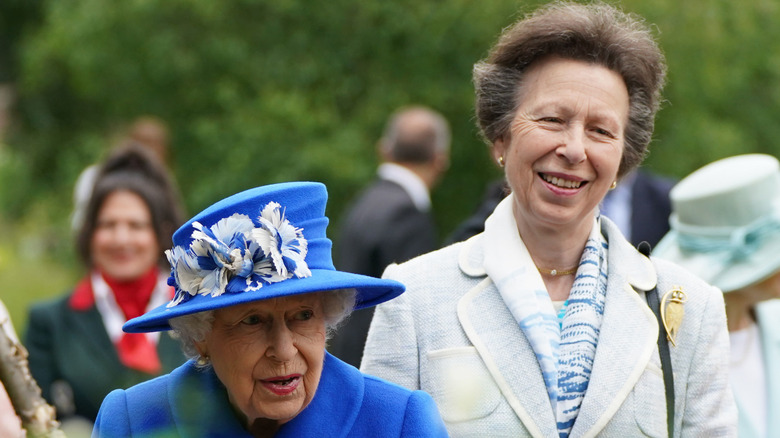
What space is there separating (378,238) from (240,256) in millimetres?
4390

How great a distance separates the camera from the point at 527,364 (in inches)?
125

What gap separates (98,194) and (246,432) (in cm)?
326

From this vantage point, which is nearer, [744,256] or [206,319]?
[206,319]

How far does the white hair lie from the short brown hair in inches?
33.5

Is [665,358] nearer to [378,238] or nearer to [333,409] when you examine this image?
[333,409]

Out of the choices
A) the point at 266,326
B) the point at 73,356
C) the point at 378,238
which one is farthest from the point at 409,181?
the point at 266,326

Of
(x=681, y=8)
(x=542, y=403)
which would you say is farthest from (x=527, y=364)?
(x=681, y=8)

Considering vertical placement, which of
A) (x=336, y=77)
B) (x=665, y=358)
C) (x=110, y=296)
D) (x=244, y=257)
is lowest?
(x=665, y=358)

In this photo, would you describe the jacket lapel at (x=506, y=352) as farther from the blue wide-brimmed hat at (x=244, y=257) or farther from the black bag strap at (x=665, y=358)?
the blue wide-brimmed hat at (x=244, y=257)

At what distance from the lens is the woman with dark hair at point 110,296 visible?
525 centimetres

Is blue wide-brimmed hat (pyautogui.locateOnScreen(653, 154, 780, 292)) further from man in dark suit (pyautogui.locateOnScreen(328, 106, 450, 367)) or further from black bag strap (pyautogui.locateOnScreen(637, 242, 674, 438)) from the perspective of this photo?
man in dark suit (pyautogui.locateOnScreen(328, 106, 450, 367))

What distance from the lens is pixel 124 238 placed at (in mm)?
5598

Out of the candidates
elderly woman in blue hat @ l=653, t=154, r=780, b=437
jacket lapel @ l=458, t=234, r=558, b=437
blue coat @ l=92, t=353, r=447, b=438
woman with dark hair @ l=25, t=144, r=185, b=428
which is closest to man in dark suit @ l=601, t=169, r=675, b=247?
elderly woman in blue hat @ l=653, t=154, r=780, b=437

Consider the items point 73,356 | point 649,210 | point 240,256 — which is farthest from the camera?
point 649,210
